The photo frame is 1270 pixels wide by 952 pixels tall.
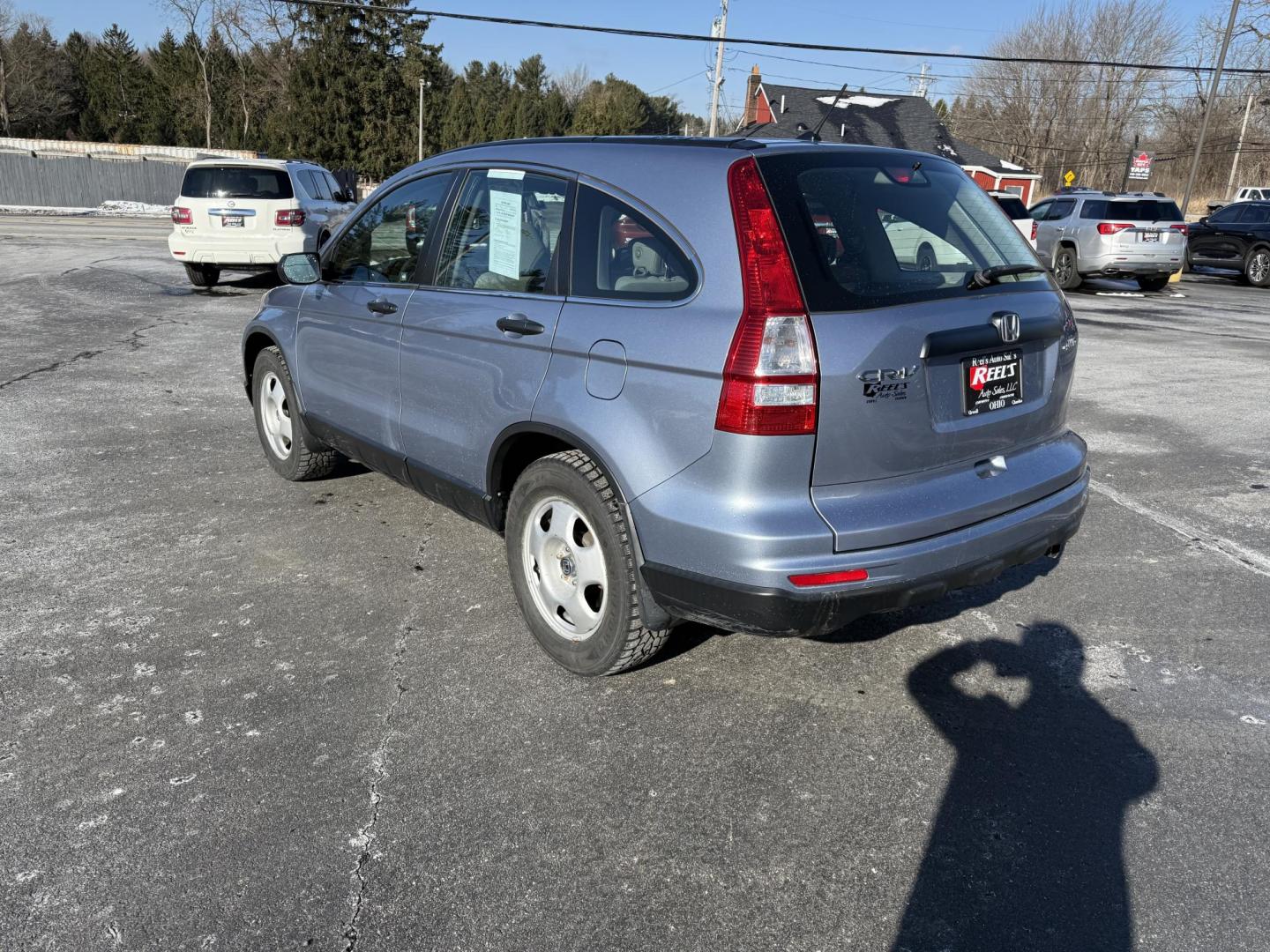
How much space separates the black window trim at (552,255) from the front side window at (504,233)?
1 cm

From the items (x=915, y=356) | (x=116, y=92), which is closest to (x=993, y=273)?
Result: (x=915, y=356)

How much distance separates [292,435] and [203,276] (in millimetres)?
10971

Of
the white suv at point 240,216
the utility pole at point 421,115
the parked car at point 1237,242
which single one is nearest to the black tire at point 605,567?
the white suv at point 240,216

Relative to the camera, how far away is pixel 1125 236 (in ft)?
59.8

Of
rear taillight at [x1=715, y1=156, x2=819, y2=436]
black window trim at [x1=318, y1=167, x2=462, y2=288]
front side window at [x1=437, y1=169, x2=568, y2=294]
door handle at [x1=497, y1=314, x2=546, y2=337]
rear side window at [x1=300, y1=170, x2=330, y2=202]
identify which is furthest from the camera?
rear side window at [x1=300, y1=170, x2=330, y2=202]

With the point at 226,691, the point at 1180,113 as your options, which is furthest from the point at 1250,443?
the point at 1180,113

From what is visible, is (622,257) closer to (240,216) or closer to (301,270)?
(301,270)

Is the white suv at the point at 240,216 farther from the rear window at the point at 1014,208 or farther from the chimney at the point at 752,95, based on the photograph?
the chimney at the point at 752,95

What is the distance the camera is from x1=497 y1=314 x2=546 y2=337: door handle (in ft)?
11.4

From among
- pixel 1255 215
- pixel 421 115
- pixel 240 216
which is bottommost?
pixel 240 216

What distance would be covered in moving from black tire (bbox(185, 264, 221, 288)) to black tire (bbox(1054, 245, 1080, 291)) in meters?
15.2

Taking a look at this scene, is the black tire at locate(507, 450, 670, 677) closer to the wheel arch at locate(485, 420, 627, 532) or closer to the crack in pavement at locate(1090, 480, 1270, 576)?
the wheel arch at locate(485, 420, 627, 532)

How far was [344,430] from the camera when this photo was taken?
485 cm

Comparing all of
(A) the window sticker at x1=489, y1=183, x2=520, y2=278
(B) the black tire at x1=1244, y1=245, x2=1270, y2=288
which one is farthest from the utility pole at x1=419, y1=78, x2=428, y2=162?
(A) the window sticker at x1=489, y1=183, x2=520, y2=278
